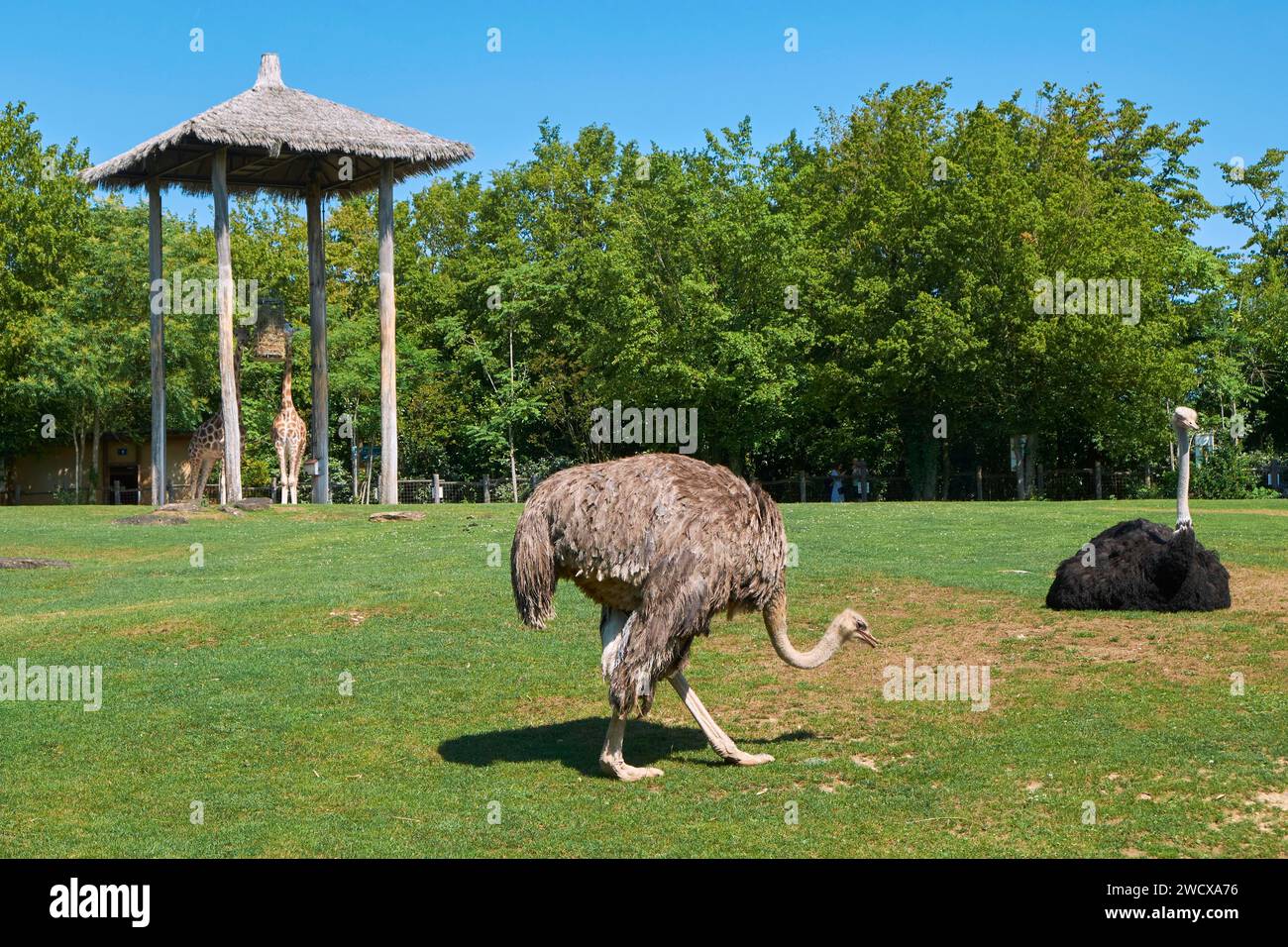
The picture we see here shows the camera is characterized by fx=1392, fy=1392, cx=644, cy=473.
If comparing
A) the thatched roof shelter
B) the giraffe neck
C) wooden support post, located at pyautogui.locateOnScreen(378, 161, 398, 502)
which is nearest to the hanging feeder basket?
the giraffe neck

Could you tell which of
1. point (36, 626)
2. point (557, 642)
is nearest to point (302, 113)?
point (36, 626)

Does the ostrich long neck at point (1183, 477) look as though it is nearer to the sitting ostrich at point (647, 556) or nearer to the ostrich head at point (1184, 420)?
the ostrich head at point (1184, 420)

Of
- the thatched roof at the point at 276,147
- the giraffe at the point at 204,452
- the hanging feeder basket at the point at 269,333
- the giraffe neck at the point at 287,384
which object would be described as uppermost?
the thatched roof at the point at 276,147

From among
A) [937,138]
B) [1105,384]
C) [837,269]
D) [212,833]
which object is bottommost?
[212,833]

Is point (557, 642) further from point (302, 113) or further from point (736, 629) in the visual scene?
point (302, 113)

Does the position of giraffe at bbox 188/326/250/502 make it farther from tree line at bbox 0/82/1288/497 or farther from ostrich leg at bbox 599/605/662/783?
ostrich leg at bbox 599/605/662/783

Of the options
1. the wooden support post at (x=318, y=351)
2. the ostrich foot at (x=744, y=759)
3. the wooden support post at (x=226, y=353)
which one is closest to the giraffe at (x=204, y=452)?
the wooden support post at (x=226, y=353)

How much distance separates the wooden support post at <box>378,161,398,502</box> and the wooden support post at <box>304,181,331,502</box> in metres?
2.93

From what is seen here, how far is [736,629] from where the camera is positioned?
53.3 feet

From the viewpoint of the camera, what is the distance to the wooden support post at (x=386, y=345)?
3394cm

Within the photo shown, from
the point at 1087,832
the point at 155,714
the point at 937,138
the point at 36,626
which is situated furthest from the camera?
the point at 937,138

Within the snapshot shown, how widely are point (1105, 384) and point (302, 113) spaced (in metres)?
28.1

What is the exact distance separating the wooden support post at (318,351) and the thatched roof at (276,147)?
1214 mm

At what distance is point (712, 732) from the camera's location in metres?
10.7
